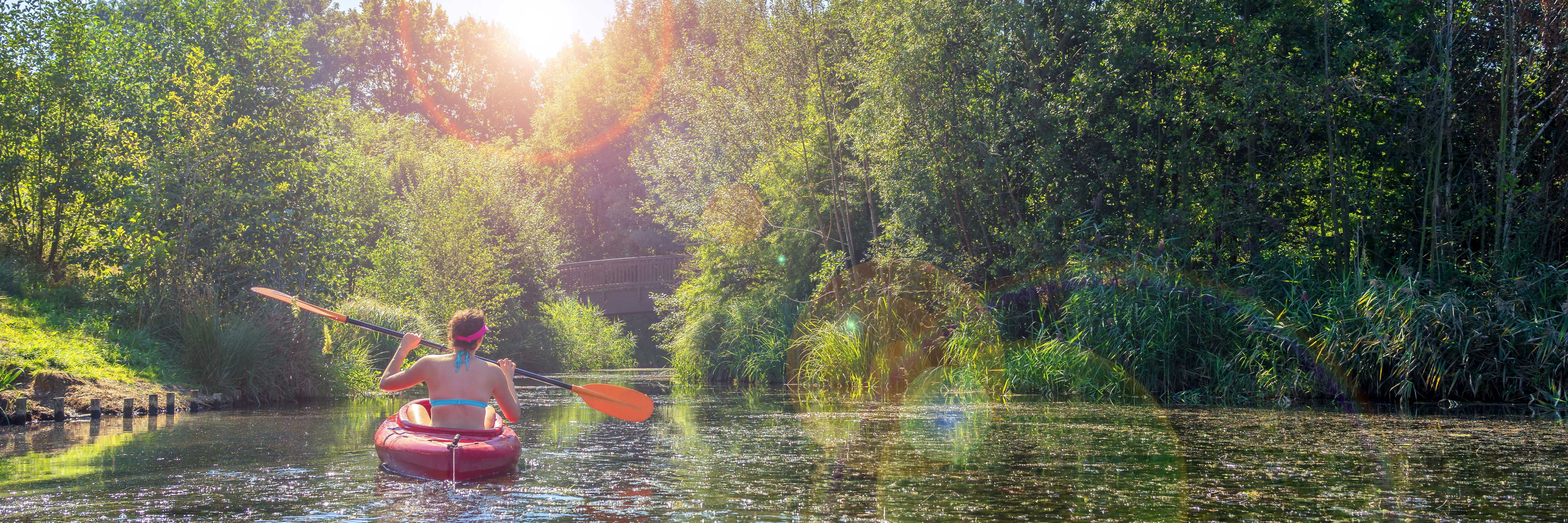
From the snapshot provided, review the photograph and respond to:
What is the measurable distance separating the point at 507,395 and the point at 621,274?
25903 mm

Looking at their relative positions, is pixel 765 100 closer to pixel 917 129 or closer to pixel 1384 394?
pixel 917 129

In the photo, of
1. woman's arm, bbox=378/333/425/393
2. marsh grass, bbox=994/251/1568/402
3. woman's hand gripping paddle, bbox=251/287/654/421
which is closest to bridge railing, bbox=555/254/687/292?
marsh grass, bbox=994/251/1568/402

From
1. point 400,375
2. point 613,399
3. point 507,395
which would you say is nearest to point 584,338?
point 613,399

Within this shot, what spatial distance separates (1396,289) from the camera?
11.5m

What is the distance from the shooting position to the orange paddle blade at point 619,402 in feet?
28.3

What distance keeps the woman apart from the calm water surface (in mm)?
565

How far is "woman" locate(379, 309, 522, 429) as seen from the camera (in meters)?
6.96

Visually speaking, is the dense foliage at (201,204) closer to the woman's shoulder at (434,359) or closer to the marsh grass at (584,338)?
the marsh grass at (584,338)

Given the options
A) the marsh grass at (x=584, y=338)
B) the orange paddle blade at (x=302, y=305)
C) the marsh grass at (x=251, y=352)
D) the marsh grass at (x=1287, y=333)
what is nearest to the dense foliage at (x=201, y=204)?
the marsh grass at (x=251, y=352)

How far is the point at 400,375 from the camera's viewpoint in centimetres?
718

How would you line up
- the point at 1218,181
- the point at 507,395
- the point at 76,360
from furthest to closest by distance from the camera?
1. the point at 1218,181
2. the point at 76,360
3. the point at 507,395

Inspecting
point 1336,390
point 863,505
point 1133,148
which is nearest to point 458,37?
point 1133,148

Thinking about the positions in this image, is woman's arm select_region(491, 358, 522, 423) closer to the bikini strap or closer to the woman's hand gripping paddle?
the bikini strap

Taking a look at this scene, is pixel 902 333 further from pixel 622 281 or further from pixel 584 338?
pixel 622 281
